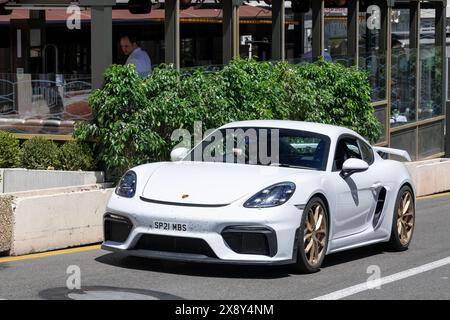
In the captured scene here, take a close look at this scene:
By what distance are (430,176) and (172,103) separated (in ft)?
24.4

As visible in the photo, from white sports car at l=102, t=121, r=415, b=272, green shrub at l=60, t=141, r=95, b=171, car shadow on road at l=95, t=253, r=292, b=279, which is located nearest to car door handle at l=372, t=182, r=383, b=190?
white sports car at l=102, t=121, r=415, b=272

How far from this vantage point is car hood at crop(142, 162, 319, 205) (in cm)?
948

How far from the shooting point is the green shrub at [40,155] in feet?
47.8

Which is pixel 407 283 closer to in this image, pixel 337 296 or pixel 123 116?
pixel 337 296

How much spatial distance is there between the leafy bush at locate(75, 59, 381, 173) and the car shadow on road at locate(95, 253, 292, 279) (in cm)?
369

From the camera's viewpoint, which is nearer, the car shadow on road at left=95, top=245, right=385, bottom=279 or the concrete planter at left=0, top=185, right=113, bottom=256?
the car shadow on road at left=95, top=245, right=385, bottom=279

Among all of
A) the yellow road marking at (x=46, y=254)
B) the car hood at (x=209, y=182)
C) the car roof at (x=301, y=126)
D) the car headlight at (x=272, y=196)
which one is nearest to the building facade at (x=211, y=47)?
the yellow road marking at (x=46, y=254)

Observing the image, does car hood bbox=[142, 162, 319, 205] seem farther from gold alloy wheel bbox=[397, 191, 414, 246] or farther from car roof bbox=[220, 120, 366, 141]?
gold alloy wheel bbox=[397, 191, 414, 246]

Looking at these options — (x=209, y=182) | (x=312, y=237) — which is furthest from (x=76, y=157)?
(x=312, y=237)

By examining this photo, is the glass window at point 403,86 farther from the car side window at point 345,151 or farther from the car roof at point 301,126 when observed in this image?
the car roof at point 301,126

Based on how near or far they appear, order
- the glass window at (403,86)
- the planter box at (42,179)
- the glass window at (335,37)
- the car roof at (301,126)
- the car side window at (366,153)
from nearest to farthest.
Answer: the car roof at (301,126), the car side window at (366,153), the planter box at (42,179), the glass window at (335,37), the glass window at (403,86)

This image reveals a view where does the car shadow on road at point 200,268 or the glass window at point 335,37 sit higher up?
the glass window at point 335,37

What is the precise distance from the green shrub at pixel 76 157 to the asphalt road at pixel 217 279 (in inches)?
124

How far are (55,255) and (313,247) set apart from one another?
2765 millimetres
